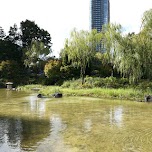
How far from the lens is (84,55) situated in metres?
30.8

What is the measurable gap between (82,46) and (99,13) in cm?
3777

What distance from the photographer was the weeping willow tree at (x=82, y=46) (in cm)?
3053

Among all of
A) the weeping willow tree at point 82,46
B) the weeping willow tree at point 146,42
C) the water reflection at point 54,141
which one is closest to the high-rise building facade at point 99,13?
the weeping willow tree at point 82,46

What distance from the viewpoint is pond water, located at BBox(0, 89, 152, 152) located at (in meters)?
8.05

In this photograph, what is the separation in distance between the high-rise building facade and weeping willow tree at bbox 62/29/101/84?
30.4 meters

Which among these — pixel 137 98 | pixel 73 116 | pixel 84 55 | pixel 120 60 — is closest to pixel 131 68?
pixel 120 60

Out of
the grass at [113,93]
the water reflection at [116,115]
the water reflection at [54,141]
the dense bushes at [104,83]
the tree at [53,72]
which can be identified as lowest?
the water reflection at [54,141]

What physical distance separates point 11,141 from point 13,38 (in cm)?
4314

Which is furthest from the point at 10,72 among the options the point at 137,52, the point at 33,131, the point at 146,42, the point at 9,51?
the point at 33,131

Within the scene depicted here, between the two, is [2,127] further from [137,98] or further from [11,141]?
[137,98]

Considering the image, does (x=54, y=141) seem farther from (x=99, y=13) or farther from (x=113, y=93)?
(x=99, y=13)

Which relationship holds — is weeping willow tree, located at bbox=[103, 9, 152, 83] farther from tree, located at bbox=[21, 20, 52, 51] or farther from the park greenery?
tree, located at bbox=[21, 20, 52, 51]

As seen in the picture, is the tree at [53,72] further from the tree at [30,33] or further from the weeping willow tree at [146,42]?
the tree at [30,33]

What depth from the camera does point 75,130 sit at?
1017 cm
